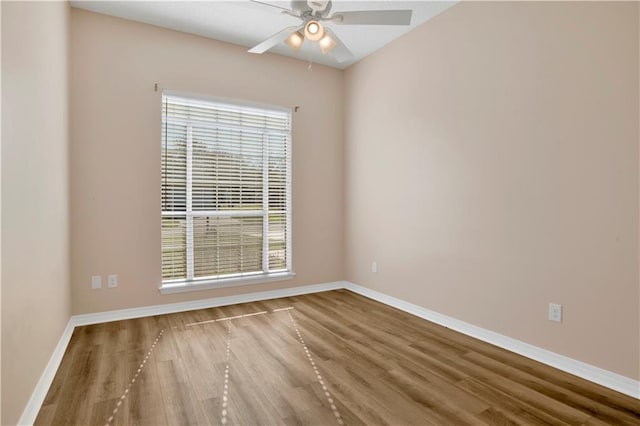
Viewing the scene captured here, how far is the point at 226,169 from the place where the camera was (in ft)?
13.0

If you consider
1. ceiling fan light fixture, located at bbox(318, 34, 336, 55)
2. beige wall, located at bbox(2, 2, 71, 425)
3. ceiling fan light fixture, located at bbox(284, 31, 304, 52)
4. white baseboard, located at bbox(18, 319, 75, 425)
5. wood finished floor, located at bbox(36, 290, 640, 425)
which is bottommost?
wood finished floor, located at bbox(36, 290, 640, 425)

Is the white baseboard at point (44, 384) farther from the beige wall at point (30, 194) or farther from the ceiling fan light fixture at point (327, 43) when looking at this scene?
the ceiling fan light fixture at point (327, 43)

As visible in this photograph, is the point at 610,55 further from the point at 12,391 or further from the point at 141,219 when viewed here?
the point at 141,219

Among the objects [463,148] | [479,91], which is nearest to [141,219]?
[463,148]

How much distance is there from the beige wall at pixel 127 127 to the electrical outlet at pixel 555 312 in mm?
2835

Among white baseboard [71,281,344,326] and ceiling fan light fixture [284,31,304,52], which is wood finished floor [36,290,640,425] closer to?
white baseboard [71,281,344,326]

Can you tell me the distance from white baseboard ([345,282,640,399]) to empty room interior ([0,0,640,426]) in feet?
0.05

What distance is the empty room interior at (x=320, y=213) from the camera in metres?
1.99

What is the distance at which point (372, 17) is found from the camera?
2352mm

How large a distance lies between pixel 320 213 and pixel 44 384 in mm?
3169

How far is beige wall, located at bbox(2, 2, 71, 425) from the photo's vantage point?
152cm

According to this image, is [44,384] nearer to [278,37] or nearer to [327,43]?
[278,37]

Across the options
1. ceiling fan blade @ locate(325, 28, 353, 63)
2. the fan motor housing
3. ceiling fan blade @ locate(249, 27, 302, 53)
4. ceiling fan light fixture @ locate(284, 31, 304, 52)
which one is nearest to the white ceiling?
ceiling fan blade @ locate(249, 27, 302, 53)

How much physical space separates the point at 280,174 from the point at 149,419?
9.81 ft
